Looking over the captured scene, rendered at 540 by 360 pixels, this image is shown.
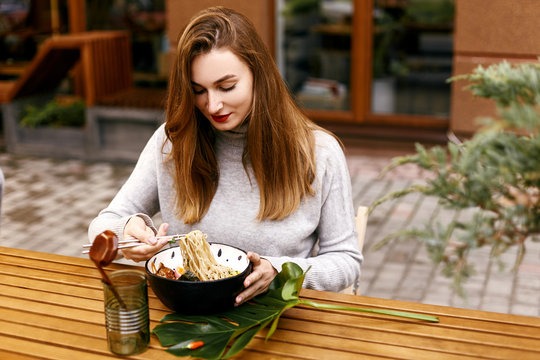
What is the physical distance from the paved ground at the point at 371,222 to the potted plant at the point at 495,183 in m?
1.35

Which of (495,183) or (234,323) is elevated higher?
(495,183)

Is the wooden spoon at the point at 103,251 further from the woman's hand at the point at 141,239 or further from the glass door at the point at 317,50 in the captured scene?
the glass door at the point at 317,50

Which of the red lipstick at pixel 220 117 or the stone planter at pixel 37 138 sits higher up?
the red lipstick at pixel 220 117

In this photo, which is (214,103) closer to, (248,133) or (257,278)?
(248,133)

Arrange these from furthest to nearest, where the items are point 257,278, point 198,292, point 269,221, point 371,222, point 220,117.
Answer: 1. point 371,222
2. point 269,221
3. point 220,117
4. point 257,278
5. point 198,292

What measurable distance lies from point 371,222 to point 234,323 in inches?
134

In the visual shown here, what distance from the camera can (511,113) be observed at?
3.60 ft

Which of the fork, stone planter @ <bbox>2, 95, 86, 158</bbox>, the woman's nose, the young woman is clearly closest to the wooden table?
the fork

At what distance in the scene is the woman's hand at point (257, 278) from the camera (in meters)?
1.64

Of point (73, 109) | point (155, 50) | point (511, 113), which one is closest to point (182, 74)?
point (511, 113)

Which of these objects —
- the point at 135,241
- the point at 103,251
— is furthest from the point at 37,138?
the point at 103,251

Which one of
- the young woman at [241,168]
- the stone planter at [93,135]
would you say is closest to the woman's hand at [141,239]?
the young woman at [241,168]

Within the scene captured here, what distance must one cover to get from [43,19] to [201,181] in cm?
649

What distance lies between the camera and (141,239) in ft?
6.32
